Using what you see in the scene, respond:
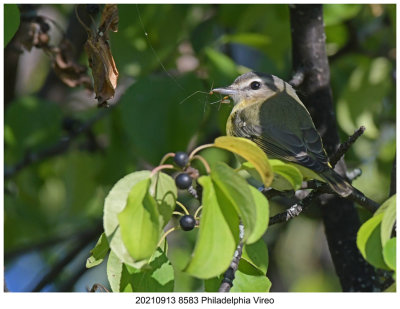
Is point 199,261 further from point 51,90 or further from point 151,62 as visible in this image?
point 51,90

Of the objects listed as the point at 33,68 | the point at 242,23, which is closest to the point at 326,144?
the point at 242,23

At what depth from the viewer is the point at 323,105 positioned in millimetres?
3936

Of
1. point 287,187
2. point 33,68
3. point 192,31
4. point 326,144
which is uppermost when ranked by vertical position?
point 287,187

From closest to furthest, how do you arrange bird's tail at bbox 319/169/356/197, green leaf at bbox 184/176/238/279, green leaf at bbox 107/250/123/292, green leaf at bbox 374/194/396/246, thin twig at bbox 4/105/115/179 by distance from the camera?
green leaf at bbox 184/176/238/279, green leaf at bbox 374/194/396/246, green leaf at bbox 107/250/123/292, bird's tail at bbox 319/169/356/197, thin twig at bbox 4/105/115/179

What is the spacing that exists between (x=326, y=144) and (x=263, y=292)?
4.90 feet

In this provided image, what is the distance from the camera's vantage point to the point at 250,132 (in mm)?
4086

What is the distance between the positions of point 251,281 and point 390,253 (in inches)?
25.7

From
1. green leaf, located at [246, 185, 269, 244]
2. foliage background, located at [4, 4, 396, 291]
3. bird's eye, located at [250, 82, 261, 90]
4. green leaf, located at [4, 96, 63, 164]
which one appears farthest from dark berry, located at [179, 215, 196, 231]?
green leaf, located at [4, 96, 63, 164]

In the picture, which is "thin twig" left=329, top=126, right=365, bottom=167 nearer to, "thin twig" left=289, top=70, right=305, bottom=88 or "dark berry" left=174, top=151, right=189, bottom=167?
"dark berry" left=174, top=151, right=189, bottom=167

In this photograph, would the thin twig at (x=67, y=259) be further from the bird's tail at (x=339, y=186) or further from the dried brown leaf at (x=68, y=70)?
the bird's tail at (x=339, y=186)

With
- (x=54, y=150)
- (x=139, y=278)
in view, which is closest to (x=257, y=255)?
(x=139, y=278)

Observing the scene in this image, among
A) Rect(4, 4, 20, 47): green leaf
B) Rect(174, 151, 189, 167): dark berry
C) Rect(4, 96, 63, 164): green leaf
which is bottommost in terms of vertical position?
Rect(4, 96, 63, 164): green leaf

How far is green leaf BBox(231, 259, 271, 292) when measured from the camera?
2.62 metres

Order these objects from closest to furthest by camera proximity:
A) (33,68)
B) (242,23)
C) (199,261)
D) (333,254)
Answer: (199,261)
(333,254)
(242,23)
(33,68)
